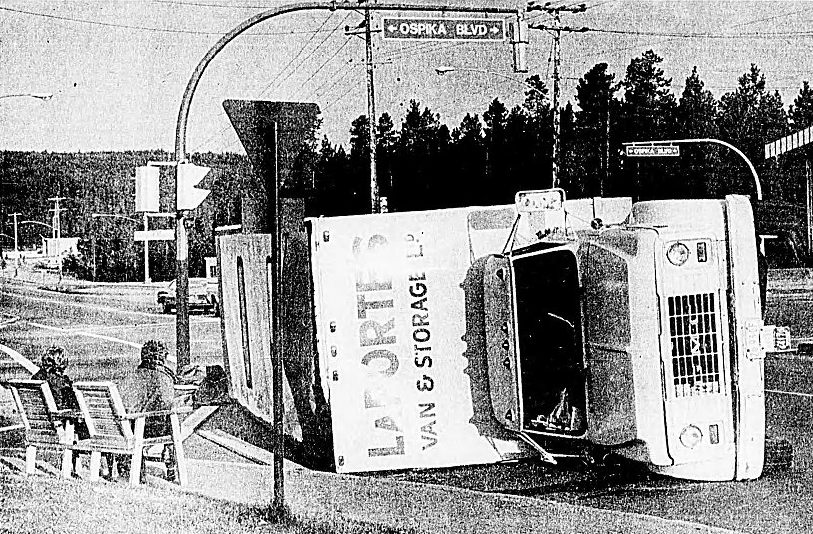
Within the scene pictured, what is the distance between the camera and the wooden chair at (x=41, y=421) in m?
4.02

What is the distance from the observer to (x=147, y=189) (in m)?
4.12

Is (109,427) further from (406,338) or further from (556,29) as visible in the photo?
(556,29)

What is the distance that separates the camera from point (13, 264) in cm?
459

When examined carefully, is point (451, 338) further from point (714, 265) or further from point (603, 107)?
point (603, 107)

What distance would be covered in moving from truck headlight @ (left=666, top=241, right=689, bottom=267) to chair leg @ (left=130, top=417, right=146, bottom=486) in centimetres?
227

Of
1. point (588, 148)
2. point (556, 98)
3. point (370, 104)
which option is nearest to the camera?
point (370, 104)

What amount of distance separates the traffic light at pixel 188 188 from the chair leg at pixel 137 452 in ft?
3.09

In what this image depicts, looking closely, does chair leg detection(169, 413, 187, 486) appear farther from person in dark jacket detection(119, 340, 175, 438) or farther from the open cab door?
the open cab door

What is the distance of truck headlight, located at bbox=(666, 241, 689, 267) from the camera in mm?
3393

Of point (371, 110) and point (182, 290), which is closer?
point (182, 290)

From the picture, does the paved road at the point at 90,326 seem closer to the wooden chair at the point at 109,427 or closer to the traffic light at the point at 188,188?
the wooden chair at the point at 109,427

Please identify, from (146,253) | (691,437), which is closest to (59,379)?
(146,253)

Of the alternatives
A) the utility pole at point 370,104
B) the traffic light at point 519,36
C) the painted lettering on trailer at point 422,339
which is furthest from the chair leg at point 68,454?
the traffic light at point 519,36

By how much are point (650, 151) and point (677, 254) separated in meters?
2.44
